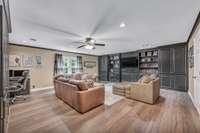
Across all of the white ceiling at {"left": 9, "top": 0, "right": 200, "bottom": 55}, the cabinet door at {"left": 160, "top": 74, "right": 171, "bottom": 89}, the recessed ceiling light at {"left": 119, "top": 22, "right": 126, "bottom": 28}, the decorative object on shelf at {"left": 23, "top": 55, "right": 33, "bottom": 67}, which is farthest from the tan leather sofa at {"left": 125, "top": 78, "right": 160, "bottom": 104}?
the decorative object on shelf at {"left": 23, "top": 55, "right": 33, "bottom": 67}

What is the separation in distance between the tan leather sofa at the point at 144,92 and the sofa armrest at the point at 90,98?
49.0 inches

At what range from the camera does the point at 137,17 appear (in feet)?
8.13

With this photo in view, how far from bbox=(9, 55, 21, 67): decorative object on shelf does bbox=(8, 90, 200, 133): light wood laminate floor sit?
2.54 meters

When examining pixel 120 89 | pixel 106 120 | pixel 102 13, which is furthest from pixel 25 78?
pixel 102 13

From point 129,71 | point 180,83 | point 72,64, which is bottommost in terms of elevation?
point 180,83

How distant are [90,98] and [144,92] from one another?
1.88 m

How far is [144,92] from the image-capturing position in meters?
3.66

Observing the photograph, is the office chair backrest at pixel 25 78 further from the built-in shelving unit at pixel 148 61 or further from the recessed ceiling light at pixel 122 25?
the built-in shelving unit at pixel 148 61

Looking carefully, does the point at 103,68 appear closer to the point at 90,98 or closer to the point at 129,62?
the point at 129,62

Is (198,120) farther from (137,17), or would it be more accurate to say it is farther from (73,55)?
(73,55)

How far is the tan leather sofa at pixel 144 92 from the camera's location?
3514 millimetres

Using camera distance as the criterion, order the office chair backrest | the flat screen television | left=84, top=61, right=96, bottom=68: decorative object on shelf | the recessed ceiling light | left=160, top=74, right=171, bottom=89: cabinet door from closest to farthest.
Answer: the recessed ceiling light, the office chair backrest, left=160, top=74, right=171, bottom=89: cabinet door, the flat screen television, left=84, top=61, right=96, bottom=68: decorative object on shelf

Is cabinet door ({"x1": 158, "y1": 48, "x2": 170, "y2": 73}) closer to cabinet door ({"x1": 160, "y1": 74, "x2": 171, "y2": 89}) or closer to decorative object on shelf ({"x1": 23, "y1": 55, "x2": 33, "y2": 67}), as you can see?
cabinet door ({"x1": 160, "y1": 74, "x2": 171, "y2": 89})

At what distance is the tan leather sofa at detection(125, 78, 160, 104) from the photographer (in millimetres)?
3514
